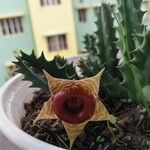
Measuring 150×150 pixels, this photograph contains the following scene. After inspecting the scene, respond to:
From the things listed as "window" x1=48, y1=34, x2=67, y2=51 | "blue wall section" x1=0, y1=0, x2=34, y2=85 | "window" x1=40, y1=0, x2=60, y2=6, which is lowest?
"window" x1=48, y1=34, x2=67, y2=51

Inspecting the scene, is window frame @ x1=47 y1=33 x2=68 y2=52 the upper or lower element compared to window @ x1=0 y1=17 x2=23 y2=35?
lower

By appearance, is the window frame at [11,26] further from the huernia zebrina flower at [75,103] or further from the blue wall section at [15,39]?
the huernia zebrina flower at [75,103]

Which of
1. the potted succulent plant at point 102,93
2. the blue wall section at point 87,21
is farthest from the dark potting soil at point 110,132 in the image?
the blue wall section at point 87,21

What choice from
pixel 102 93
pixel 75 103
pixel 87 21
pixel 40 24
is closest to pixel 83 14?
pixel 87 21

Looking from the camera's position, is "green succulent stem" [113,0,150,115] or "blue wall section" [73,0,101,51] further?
"blue wall section" [73,0,101,51]

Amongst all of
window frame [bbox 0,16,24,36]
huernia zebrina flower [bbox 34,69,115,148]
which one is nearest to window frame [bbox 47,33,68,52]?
window frame [bbox 0,16,24,36]

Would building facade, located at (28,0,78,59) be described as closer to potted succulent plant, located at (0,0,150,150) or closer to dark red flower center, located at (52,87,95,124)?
potted succulent plant, located at (0,0,150,150)

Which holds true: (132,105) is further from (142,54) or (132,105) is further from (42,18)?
(42,18)

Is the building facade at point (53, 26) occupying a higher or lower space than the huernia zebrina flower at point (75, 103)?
lower
